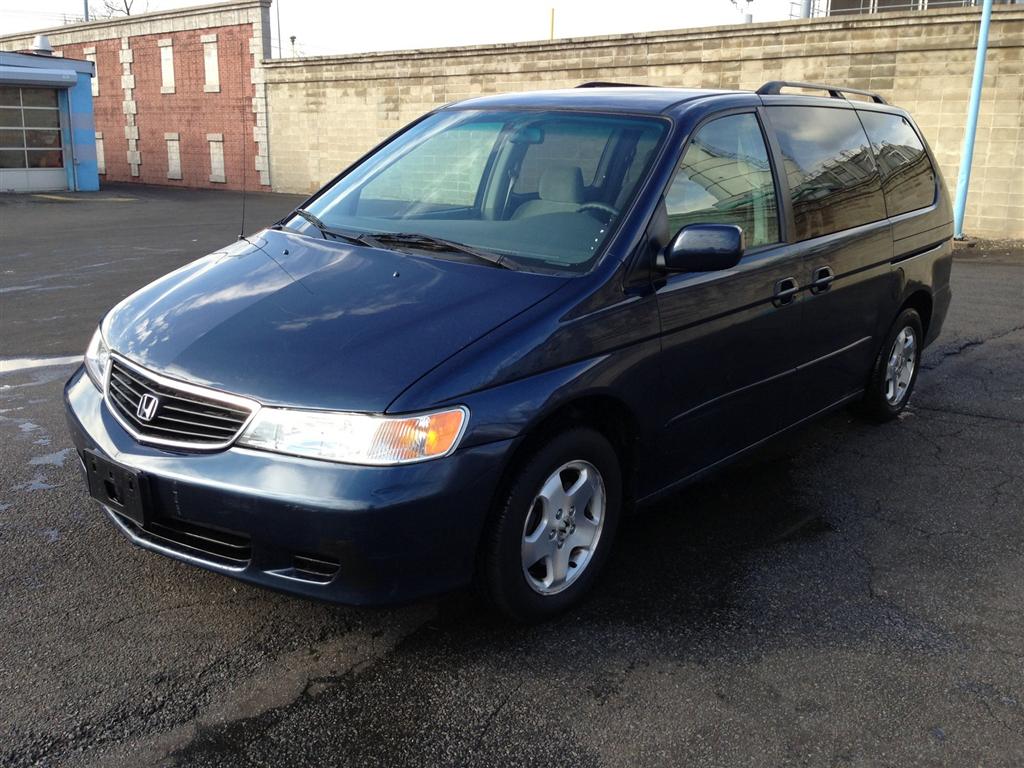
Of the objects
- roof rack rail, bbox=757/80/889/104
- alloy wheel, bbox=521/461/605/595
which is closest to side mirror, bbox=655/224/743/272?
alloy wheel, bbox=521/461/605/595

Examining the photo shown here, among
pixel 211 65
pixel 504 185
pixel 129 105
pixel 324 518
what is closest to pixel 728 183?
pixel 504 185

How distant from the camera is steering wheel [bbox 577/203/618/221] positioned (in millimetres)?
3602

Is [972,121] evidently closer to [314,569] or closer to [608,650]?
[608,650]

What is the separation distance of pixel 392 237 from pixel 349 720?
186 centimetres

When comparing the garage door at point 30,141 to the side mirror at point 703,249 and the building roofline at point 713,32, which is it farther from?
the side mirror at point 703,249

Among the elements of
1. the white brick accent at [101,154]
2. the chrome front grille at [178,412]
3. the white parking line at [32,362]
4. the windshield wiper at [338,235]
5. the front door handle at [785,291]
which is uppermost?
the windshield wiper at [338,235]

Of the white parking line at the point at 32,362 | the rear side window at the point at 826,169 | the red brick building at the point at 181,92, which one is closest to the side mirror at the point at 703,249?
the rear side window at the point at 826,169

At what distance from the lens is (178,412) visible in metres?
2.99

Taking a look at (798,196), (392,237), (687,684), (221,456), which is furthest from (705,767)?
(798,196)

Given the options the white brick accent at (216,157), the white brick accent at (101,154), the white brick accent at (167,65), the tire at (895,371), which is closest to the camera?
the tire at (895,371)

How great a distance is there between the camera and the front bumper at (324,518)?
2750 mm

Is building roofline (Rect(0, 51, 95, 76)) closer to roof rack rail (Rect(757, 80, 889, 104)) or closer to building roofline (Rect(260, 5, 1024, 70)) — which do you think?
building roofline (Rect(260, 5, 1024, 70))

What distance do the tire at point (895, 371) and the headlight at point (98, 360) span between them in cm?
400

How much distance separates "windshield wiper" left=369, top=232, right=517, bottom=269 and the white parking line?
4.03 meters
